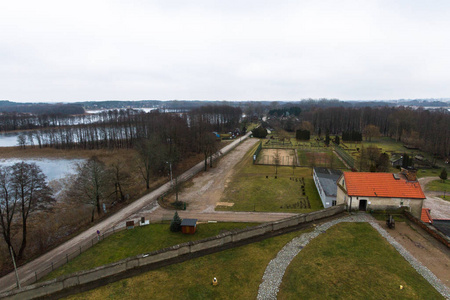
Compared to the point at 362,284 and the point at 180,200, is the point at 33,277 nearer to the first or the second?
the point at 180,200

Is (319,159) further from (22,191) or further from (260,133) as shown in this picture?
(22,191)

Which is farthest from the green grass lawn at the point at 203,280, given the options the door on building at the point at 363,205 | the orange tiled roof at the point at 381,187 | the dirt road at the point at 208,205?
the orange tiled roof at the point at 381,187

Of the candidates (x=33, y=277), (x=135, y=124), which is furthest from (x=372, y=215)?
(x=135, y=124)

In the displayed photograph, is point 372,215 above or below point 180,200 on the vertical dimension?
above

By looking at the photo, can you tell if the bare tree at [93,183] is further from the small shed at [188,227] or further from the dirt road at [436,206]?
the dirt road at [436,206]

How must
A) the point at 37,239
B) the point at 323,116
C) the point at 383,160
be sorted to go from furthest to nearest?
the point at 323,116
the point at 383,160
the point at 37,239

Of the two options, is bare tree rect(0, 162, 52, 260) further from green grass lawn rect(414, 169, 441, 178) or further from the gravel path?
green grass lawn rect(414, 169, 441, 178)
